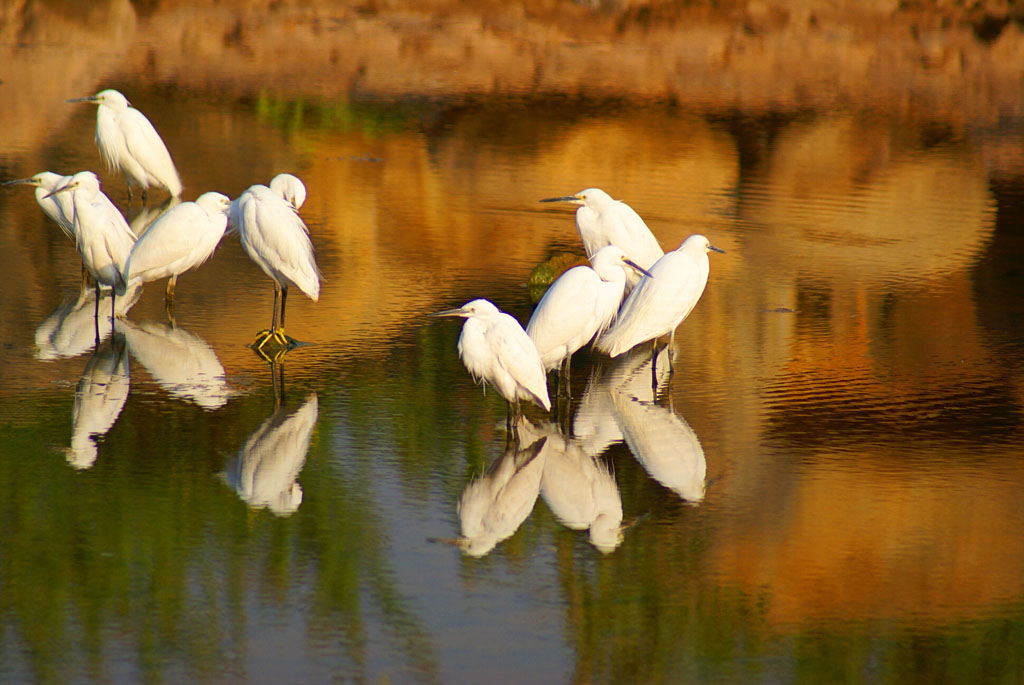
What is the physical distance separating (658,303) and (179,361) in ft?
8.59

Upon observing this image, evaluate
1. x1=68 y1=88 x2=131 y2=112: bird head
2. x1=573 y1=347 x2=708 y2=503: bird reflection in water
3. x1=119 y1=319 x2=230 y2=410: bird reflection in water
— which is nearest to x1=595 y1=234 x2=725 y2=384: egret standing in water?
x1=573 y1=347 x2=708 y2=503: bird reflection in water

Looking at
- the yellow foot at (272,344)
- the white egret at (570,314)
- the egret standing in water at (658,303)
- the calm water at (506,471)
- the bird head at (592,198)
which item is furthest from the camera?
the bird head at (592,198)

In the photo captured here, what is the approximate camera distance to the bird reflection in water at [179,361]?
6438 millimetres

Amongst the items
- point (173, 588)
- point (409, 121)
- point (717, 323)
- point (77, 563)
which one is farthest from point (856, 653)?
point (409, 121)

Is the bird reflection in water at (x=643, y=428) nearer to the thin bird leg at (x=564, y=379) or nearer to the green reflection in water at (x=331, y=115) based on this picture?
the thin bird leg at (x=564, y=379)

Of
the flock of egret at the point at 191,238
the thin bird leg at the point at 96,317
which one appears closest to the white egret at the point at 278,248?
the flock of egret at the point at 191,238

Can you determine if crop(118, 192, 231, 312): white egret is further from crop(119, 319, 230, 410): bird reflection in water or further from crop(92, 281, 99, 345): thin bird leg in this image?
crop(119, 319, 230, 410): bird reflection in water

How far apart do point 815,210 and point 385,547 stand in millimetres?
7844

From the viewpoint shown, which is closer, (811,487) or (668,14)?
(811,487)

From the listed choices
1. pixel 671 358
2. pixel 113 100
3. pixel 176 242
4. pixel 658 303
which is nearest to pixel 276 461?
pixel 658 303

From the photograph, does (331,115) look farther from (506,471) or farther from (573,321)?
(506,471)

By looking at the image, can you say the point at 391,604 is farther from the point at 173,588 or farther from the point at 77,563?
the point at 77,563

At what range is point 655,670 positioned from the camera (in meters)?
3.99

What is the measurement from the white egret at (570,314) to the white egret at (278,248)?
157 centimetres
